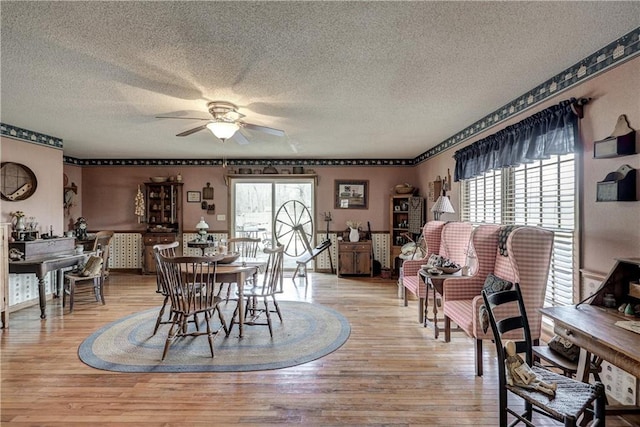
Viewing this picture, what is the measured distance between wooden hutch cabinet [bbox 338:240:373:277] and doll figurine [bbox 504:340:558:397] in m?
4.53

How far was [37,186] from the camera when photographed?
4422 mm

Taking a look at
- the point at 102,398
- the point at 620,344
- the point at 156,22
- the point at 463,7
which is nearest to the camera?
the point at 620,344

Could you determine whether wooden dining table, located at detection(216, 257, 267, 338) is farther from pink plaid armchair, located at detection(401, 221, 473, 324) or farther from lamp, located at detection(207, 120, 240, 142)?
pink plaid armchair, located at detection(401, 221, 473, 324)

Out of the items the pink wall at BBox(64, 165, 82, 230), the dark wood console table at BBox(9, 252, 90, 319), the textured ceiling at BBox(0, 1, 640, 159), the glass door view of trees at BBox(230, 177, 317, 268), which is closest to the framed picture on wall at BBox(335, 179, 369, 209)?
the glass door view of trees at BBox(230, 177, 317, 268)

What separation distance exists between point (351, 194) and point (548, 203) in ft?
13.7

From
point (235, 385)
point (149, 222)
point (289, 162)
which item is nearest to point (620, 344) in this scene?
point (235, 385)

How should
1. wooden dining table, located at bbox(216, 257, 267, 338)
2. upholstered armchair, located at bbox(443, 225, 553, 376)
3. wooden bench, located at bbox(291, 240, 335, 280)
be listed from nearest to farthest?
upholstered armchair, located at bbox(443, 225, 553, 376)
wooden dining table, located at bbox(216, 257, 267, 338)
wooden bench, located at bbox(291, 240, 335, 280)

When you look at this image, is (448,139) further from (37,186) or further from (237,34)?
(37,186)

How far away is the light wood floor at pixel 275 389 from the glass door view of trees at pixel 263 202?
365 cm

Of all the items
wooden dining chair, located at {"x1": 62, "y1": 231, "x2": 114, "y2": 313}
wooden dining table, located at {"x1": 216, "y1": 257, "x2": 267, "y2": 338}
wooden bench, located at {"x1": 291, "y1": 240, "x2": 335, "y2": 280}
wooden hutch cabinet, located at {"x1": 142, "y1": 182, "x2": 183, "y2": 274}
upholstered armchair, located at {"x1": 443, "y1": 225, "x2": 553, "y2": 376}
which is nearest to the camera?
upholstered armchair, located at {"x1": 443, "y1": 225, "x2": 553, "y2": 376}

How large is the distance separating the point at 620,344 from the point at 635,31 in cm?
190

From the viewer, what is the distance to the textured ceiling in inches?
69.5

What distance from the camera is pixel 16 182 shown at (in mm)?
4207

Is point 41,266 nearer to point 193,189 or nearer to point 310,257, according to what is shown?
point 193,189
